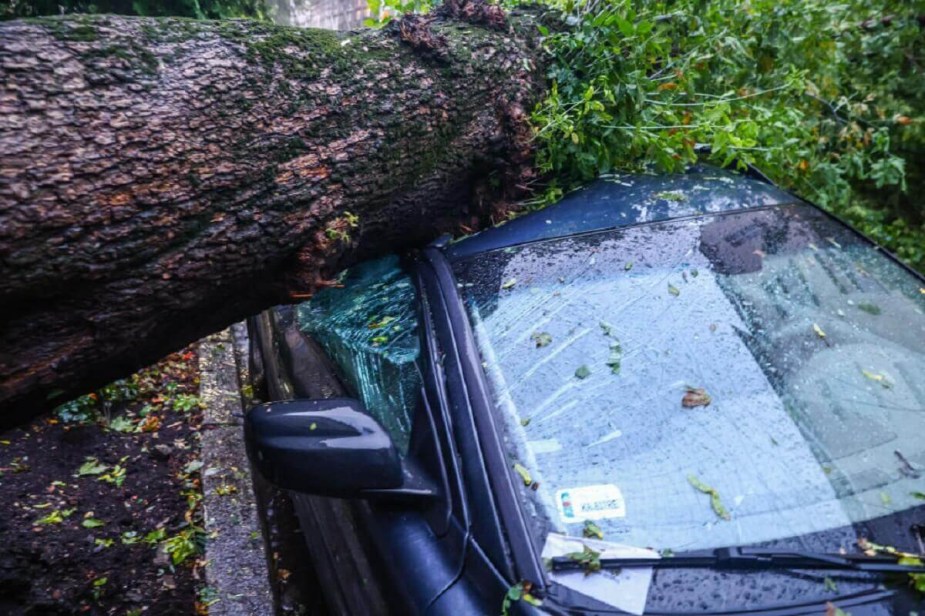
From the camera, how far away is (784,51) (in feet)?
13.0

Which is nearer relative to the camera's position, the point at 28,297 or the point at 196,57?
the point at 28,297

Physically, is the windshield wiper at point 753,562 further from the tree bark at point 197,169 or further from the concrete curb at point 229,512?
the concrete curb at point 229,512

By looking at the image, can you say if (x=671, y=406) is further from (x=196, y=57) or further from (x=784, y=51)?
(x=784, y=51)

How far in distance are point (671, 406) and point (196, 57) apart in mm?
1714

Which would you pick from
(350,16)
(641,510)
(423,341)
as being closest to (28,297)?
(423,341)

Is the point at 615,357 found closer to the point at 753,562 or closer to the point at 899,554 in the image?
the point at 753,562

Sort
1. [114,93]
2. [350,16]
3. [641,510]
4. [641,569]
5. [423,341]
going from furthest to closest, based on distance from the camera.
Answer: [350,16]
[423,341]
[114,93]
[641,510]
[641,569]

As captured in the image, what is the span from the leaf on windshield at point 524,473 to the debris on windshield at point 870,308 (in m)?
1.35

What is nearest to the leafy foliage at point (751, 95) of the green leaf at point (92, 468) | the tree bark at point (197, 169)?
the tree bark at point (197, 169)

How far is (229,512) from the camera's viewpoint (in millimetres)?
3572

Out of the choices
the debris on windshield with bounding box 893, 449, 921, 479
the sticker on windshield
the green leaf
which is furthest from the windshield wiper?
the green leaf

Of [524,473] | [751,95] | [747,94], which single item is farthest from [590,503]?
[747,94]

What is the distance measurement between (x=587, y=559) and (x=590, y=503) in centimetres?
16

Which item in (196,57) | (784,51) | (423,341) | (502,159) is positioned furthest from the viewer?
(784,51)
